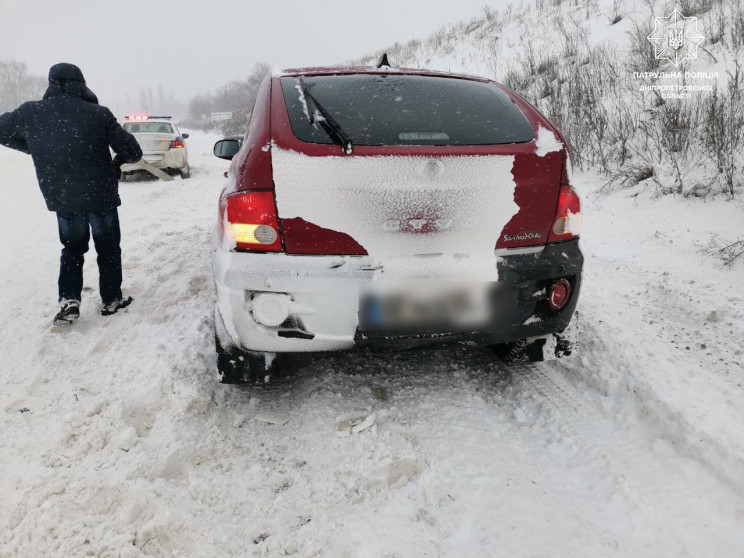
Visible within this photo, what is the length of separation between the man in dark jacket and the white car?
7355 millimetres

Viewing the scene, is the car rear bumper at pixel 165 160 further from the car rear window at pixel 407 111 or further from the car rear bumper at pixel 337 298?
the car rear bumper at pixel 337 298

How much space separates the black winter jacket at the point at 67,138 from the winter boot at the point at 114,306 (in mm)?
720

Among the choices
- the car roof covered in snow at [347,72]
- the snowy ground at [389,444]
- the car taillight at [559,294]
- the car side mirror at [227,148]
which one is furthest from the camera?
the car side mirror at [227,148]

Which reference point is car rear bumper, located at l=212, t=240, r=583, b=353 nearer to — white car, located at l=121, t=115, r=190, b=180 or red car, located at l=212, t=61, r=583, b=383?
red car, located at l=212, t=61, r=583, b=383

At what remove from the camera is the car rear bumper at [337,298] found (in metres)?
1.97

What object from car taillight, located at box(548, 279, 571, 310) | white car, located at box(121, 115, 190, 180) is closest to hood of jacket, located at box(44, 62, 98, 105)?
car taillight, located at box(548, 279, 571, 310)

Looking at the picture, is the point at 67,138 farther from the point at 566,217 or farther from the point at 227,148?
the point at 566,217

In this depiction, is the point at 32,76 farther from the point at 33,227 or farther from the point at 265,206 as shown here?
the point at 265,206

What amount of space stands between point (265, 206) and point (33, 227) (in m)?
6.03

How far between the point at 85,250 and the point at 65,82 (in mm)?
1144

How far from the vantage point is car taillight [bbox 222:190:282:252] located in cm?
197

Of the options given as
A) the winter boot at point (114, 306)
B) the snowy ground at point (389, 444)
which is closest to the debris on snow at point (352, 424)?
the snowy ground at point (389, 444)

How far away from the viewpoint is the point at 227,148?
11.2ft

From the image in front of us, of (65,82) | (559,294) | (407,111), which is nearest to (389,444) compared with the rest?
(559,294)
